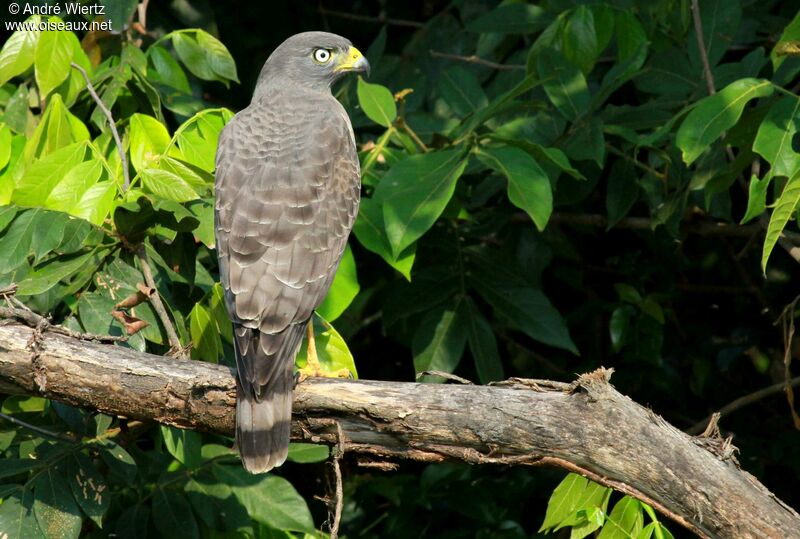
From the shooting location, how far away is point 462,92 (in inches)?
173

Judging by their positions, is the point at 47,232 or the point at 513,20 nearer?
the point at 47,232

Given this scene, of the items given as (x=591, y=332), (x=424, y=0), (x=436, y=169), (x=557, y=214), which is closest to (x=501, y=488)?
(x=591, y=332)

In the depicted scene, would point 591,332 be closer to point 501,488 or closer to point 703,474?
point 501,488

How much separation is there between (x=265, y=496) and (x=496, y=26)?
2243 millimetres

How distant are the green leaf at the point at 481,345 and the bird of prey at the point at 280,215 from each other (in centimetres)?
69

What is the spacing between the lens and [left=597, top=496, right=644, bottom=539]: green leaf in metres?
2.82

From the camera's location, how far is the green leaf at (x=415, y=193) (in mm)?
3332

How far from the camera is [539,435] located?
8.93 feet

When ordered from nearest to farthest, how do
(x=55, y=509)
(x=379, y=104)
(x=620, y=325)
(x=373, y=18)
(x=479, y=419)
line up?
(x=479, y=419), (x=55, y=509), (x=379, y=104), (x=620, y=325), (x=373, y=18)

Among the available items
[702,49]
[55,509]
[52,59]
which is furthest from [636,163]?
[55,509]

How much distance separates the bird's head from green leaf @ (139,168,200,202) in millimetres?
1260

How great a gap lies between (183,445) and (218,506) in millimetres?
413

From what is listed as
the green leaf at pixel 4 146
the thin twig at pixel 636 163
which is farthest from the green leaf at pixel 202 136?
the thin twig at pixel 636 163

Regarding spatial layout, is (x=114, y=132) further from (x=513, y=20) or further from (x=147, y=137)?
(x=513, y=20)
